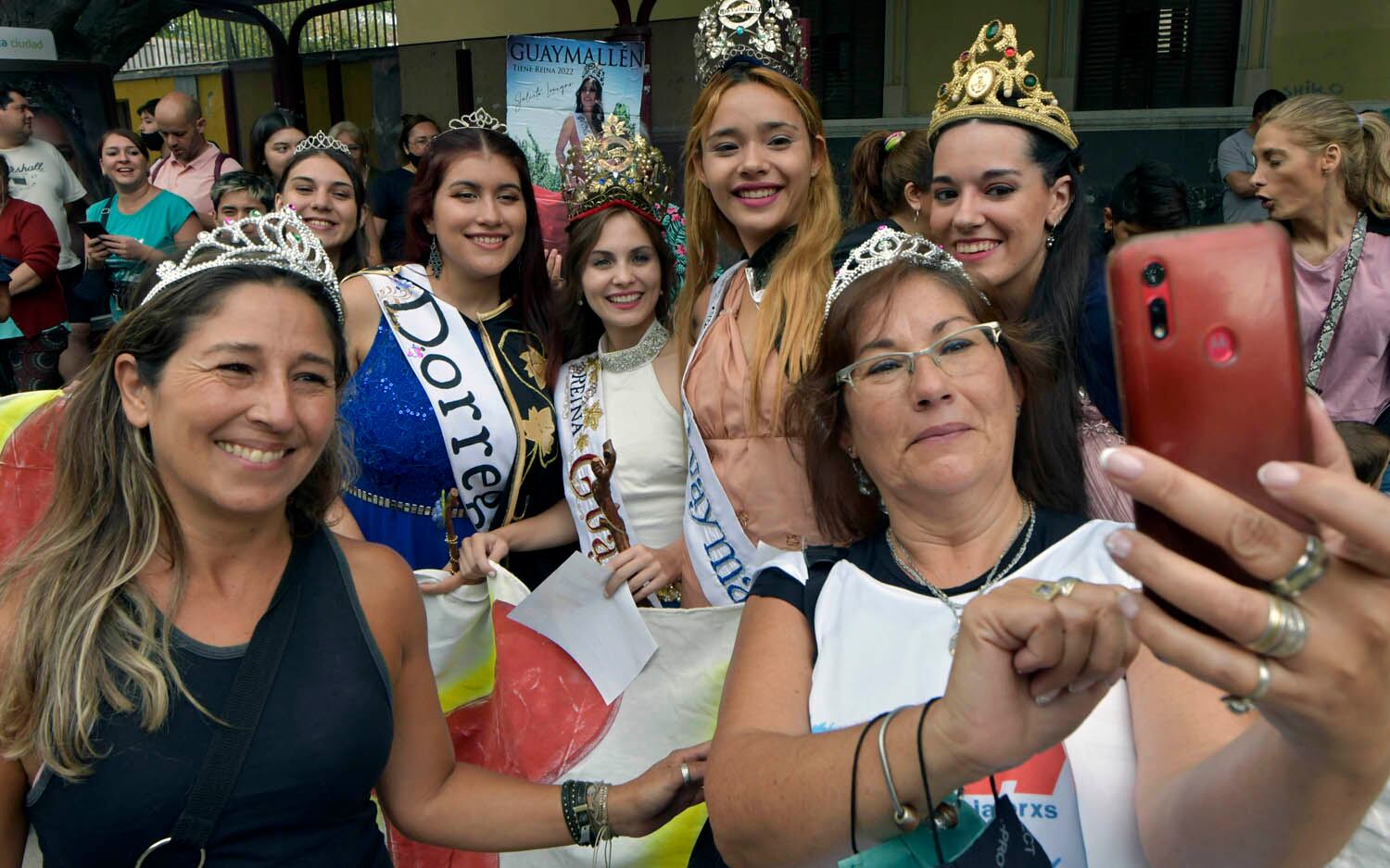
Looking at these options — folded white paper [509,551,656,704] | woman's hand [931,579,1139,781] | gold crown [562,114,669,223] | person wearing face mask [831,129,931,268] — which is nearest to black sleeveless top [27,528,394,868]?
folded white paper [509,551,656,704]

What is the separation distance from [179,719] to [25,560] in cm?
38

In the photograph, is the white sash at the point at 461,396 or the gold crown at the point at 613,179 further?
the gold crown at the point at 613,179

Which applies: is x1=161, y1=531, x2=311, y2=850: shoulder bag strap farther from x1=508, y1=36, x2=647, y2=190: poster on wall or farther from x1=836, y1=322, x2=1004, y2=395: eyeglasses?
x1=508, y1=36, x2=647, y2=190: poster on wall

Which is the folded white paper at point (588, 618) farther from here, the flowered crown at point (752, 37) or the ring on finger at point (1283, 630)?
the ring on finger at point (1283, 630)

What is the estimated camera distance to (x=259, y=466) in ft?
5.31

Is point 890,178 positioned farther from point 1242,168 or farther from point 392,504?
point 1242,168

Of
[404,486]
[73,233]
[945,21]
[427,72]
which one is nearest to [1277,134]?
[404,486]

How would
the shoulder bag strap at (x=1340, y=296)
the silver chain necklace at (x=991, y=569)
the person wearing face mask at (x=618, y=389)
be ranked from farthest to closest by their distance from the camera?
the shoulder bag strap at (x=1340, y=296) → the person wearing face mask at (x=618, y=389) → the silver chain necklace at (x=991, y=569)

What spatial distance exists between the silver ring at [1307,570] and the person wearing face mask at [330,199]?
12.4ft

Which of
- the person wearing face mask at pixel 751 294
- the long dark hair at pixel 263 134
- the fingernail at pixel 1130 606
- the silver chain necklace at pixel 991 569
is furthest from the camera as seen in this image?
the long dark hair at pixel 263 134

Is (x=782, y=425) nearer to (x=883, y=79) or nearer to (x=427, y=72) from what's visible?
(x=883, y=79)

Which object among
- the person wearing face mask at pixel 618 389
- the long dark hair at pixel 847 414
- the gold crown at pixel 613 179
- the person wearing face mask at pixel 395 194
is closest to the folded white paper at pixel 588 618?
the person wearing face mask at pixel 618 389

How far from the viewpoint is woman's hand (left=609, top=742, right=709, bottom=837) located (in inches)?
69.3

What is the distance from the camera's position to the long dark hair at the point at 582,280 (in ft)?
9.99
